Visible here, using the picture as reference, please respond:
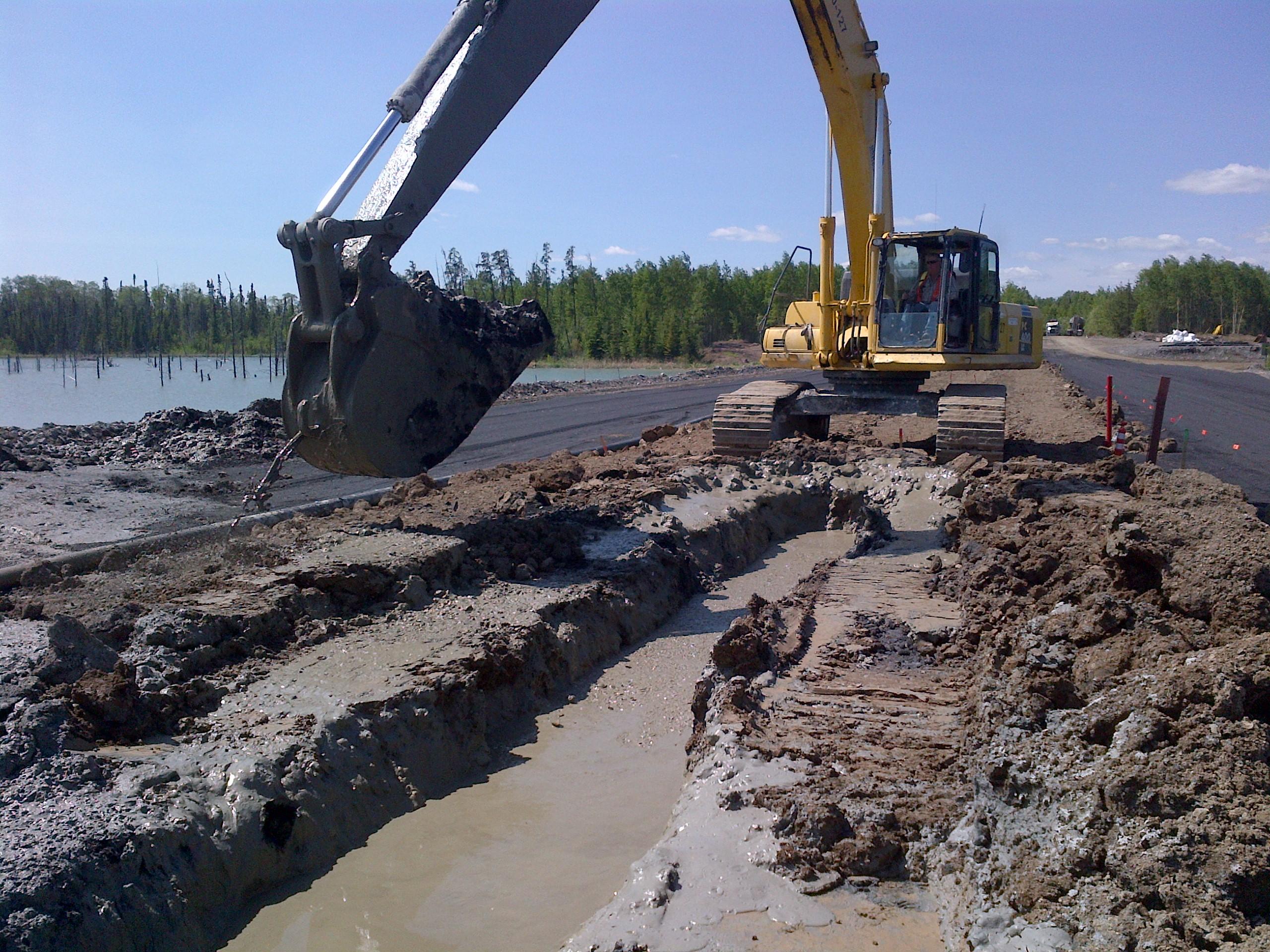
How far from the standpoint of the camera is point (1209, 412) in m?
20.9

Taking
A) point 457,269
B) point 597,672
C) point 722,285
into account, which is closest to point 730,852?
point 597,672

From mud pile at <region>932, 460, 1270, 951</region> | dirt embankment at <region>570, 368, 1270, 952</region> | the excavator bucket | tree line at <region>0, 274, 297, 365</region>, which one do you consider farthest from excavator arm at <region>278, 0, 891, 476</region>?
tree line at <region>0, 274, 297, 365</region>

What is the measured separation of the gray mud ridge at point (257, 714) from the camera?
12.2ft

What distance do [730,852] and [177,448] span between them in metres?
12.6

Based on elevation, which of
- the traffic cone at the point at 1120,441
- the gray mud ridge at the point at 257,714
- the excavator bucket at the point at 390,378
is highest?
the excavator bucket at the point at 390,378

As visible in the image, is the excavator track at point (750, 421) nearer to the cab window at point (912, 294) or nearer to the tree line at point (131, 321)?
the cab window at point (912, 294)

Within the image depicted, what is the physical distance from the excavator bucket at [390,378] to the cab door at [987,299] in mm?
7186

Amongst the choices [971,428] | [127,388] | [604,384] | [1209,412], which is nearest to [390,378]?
[971,428]

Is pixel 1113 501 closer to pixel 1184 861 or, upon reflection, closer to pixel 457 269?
pixel 1184 861

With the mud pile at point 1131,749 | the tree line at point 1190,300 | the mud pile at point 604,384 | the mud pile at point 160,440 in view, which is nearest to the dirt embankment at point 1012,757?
the mud pile at point 1131,749

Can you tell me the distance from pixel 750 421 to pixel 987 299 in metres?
3.51

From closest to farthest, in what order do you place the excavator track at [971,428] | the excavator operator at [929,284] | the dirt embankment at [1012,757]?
the dirt embankment at [1012,757]
the excavator track at [971,428]
the excavator operator at [929,284]

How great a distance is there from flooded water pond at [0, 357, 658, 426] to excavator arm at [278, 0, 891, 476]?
49.3ft

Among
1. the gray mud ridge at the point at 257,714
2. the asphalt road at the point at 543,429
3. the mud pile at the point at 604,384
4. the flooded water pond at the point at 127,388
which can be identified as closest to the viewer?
the gray mud ridge at the point at 257,714
